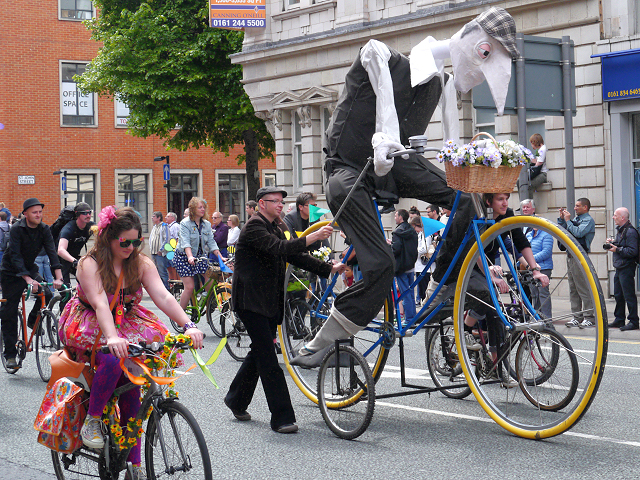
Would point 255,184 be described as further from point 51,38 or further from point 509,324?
Result: point 509,324

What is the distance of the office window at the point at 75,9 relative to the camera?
37844mm

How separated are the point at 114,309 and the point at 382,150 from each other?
7.05 feet

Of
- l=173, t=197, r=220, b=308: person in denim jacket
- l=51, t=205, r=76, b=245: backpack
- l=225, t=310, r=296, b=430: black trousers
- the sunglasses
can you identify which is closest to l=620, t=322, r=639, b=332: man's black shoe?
l=173, t=197, r=220, b=308: person in denim jacket

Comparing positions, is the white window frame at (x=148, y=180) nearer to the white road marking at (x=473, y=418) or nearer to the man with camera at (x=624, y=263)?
the man with camera at (x=624, y=263)

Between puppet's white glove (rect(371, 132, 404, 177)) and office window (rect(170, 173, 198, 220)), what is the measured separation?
3476cm

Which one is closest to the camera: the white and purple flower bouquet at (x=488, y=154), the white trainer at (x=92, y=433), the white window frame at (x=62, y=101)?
the white trainer at (x=92, y=433)

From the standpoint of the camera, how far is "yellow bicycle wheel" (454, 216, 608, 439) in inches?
215

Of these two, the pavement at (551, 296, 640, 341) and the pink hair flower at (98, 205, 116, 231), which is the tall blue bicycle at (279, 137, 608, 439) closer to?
the pavement at (551, 296, 640, 341)

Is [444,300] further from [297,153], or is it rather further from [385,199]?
[297,153]

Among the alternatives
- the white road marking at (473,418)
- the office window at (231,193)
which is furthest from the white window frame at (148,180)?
the white road marking at (473,418)

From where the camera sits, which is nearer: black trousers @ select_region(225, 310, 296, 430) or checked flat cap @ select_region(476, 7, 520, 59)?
checked flat cap @ select_region(476, 7, 520, 59)

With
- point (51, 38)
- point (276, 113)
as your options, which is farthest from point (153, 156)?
point (276, 113)

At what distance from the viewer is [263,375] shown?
21.7ft

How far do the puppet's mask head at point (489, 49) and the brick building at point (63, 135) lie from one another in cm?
3270
